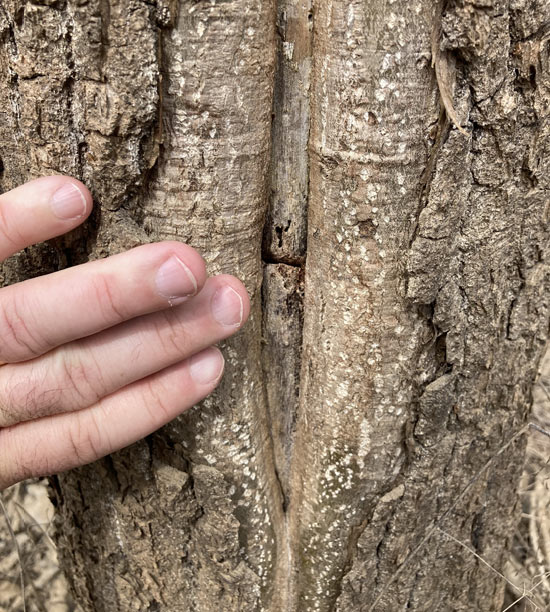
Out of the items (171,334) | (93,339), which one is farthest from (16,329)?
(171,334)

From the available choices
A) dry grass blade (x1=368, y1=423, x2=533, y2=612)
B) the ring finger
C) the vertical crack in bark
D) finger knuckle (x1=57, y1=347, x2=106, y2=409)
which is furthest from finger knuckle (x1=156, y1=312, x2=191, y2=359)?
dry grass blade (x1=368, y1=423, x2=533, y2=612)

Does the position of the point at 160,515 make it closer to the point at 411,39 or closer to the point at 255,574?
the point at 255,574

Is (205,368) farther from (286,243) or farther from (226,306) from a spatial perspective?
(286,243)

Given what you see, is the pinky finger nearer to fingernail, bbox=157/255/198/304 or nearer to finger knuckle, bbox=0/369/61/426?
finger knuckle, bbox=0/369/61/426

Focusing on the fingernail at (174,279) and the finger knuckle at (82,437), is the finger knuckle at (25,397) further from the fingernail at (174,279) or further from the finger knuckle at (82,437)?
the fingernail at (174,279)

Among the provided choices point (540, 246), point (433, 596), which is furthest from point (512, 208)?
point (433, 596)
